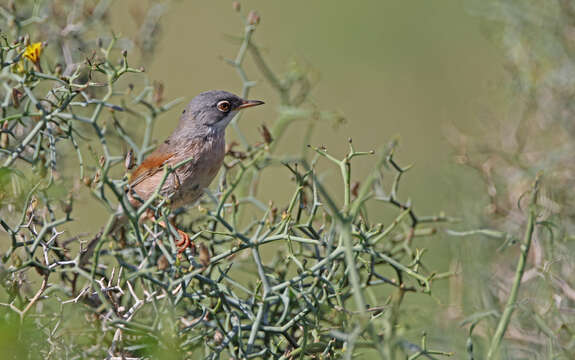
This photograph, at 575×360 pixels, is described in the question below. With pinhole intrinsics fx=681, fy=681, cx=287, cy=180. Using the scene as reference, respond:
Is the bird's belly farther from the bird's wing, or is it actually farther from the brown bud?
the brown bud

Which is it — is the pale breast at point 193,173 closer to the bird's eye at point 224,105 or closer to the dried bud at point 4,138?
the bird's eye at point 224,105

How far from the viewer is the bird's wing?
306 cm

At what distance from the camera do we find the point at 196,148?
338 cm

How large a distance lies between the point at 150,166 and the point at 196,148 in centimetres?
29

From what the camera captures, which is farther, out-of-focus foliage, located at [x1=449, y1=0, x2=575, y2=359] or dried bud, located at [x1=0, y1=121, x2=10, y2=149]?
out-of-focus foliage, located at [x1=449, y1=0, x2=575, y2=359]

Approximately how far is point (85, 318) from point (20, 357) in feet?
1.25

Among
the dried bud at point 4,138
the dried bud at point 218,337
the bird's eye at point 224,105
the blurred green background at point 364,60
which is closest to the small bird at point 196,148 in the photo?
the bird's eye at point 224,105

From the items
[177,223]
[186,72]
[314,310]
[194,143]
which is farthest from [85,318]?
[186,72]

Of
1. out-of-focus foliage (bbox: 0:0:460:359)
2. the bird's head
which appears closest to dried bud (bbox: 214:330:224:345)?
out-of-focus foliage (bbox: 0:0:460:359)

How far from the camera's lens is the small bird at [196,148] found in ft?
10.2

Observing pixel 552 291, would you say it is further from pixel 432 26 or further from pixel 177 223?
pixel 432 26

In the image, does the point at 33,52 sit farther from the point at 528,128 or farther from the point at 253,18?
the point at 528,128

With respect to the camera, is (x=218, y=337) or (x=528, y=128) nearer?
(x=218, y=337)

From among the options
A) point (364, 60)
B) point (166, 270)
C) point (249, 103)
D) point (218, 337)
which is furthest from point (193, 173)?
point (364, 60)
